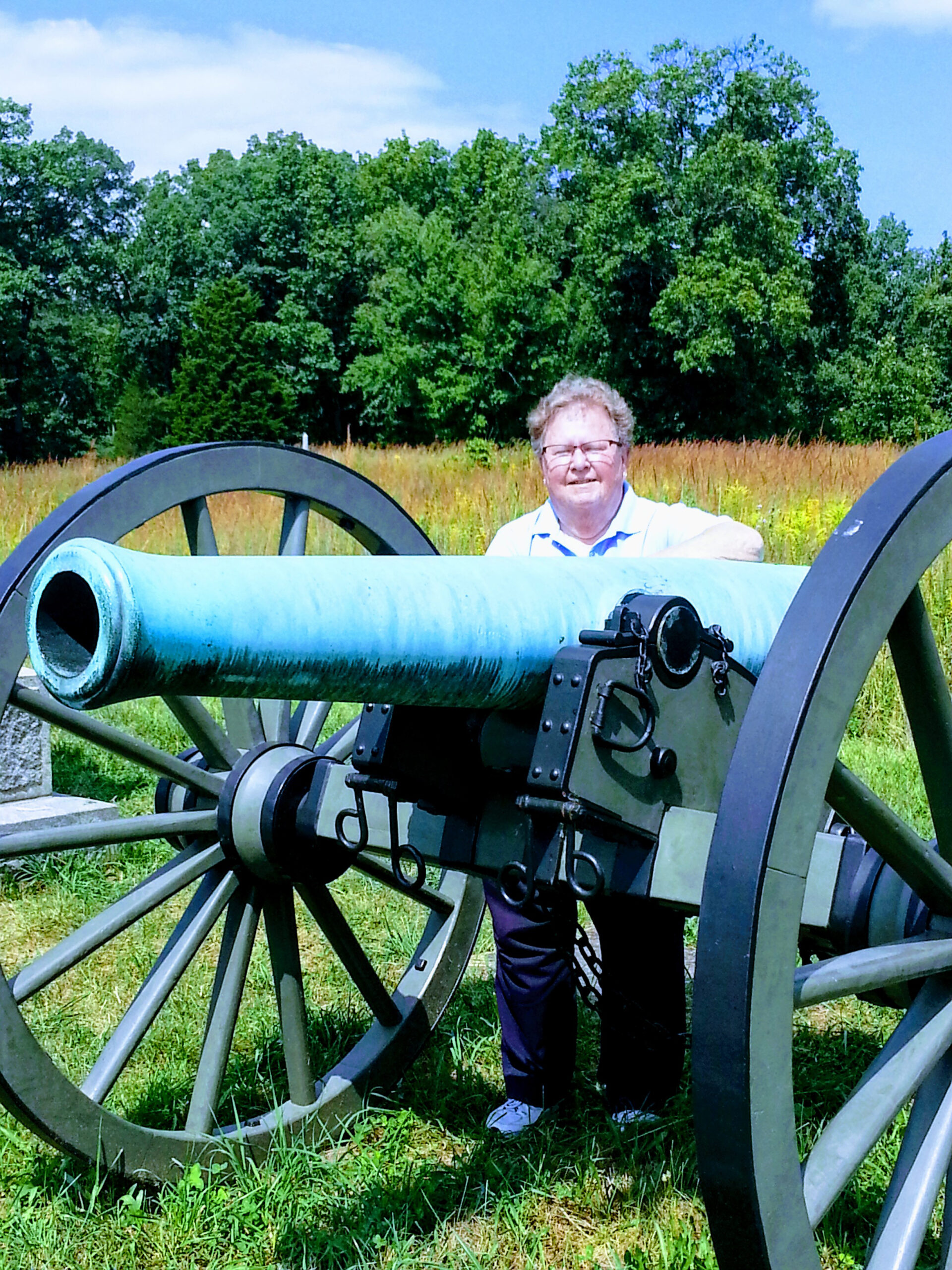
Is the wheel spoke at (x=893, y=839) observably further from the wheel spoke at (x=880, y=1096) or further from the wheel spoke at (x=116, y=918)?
the wheel spoke at (x=116, y=918)

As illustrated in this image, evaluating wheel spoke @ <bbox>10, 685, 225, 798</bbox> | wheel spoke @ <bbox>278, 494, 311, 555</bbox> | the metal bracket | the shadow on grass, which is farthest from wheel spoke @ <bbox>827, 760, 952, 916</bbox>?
the shadow on grass

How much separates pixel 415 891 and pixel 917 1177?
1.25 metres

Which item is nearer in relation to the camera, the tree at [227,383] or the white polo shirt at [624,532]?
the white polo shirt at [624,532]

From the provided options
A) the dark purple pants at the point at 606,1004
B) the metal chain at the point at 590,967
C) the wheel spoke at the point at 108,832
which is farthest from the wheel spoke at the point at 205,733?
the metal chain at the point at 590,967

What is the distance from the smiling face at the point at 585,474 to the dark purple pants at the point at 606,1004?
878 millimetres

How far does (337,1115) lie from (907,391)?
3980 centimetres

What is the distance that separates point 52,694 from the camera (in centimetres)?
163

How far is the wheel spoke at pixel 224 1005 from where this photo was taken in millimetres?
2783

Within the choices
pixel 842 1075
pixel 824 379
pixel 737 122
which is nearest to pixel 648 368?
pixel 824 379

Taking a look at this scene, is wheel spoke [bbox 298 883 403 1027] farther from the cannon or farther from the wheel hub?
the wheel hub

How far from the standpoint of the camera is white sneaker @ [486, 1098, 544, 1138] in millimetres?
3021

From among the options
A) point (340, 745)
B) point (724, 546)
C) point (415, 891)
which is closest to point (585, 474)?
point (724, 546)

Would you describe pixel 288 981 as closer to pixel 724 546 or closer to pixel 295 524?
pixel 295 524

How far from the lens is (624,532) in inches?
122
